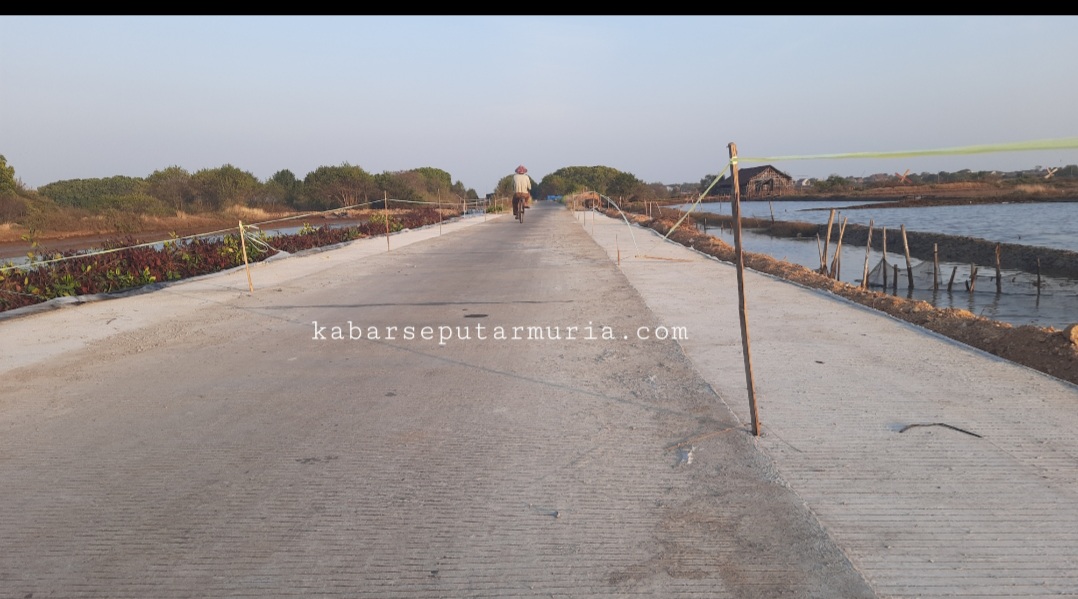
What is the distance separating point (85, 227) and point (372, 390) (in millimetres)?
35973

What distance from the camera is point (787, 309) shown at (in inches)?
323

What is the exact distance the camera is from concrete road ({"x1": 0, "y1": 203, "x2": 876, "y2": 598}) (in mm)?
2705

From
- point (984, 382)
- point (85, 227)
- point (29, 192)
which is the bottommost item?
point (984, 382)

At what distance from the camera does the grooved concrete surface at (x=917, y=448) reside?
105 inches

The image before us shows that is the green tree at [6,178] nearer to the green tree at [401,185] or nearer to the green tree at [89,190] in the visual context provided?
the green tree at [89,190]

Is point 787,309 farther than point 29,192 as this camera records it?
No

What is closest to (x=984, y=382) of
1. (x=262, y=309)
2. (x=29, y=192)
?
(x=262, y=309)

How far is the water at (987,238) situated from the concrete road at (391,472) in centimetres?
1156

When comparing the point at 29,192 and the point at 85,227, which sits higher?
the point at 29,192

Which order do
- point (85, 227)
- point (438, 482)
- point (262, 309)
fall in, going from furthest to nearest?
point (85, 227), point (262, 309), point (438, 482)

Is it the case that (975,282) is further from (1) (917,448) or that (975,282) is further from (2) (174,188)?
(2) (174,188)

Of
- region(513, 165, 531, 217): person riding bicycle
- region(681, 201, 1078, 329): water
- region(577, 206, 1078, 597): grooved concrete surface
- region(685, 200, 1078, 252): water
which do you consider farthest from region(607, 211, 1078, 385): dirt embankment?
region(513, 165, 531, 217): person riding bicycle

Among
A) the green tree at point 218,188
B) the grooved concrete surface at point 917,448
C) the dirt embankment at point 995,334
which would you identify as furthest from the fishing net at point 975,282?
the green tree at point 218,188

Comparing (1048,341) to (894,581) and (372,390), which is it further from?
(372,390)
